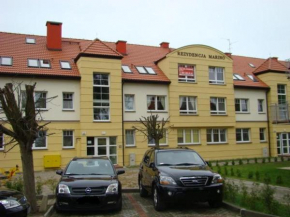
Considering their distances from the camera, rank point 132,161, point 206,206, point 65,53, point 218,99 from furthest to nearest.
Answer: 1. point 218,99
2. point 65,53
3. point 132,161
4. point 206,206

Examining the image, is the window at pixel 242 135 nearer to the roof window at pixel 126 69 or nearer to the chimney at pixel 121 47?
the roof window at pixel 126 69

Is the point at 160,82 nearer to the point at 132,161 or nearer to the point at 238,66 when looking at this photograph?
the point at 132,161

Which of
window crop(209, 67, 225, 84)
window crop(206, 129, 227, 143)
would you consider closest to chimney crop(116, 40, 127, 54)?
window crop(209, 67, 225, 84)

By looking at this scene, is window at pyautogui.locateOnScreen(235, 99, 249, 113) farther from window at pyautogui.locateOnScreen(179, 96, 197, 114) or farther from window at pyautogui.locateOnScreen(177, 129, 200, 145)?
window at pyautogui.locateOnScreen(177, 129, 200, 145)

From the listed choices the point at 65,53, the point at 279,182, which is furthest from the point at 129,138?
the point at 279,182

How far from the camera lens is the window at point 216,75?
1163 inches

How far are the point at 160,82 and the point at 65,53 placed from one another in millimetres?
7869

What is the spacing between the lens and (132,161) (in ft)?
82.4

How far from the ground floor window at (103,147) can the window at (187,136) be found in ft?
18.6

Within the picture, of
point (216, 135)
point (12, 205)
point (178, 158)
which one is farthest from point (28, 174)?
point (216, 135)

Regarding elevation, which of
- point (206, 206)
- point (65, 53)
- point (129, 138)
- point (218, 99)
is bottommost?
point (206, 206)

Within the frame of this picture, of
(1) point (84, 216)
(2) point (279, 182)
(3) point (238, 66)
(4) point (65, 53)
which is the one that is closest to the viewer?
(1) point (84, 216)

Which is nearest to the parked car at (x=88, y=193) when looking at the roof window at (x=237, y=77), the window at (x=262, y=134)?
the roof window at (x=237, y=77)

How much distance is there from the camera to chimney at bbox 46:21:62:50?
27.0 metres
